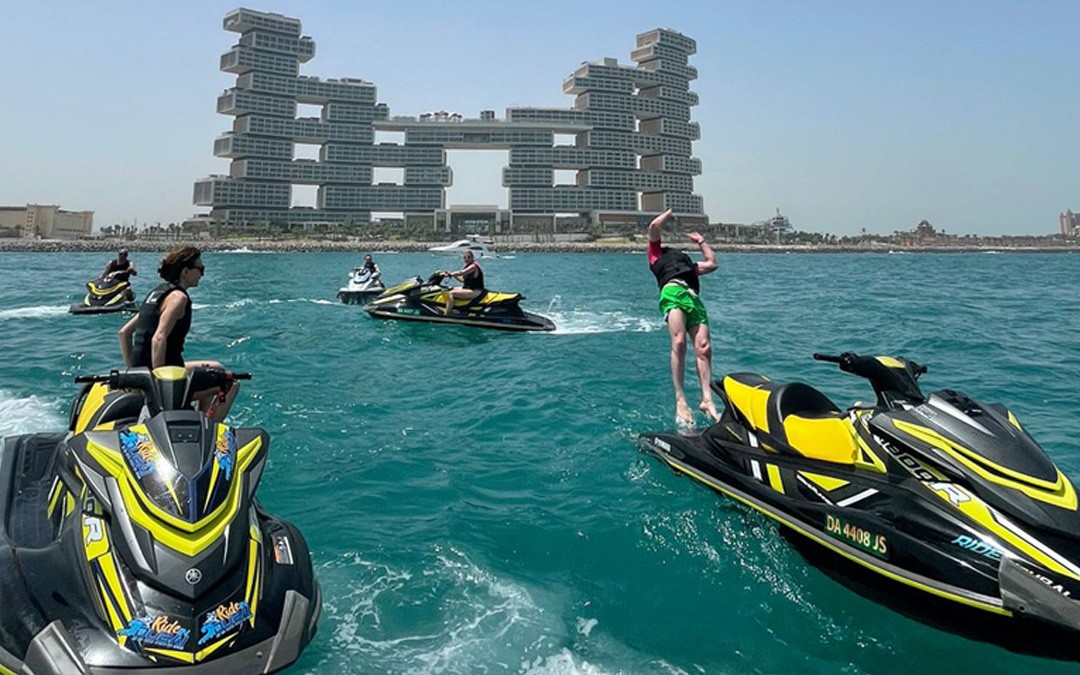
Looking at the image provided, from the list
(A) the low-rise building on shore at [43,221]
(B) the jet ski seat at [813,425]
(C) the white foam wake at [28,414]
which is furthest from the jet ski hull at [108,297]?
(A) the low-rise building on shore at [43,221]

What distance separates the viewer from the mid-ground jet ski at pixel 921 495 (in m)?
2.82

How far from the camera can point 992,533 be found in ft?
9.68

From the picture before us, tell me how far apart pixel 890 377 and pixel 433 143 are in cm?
16643

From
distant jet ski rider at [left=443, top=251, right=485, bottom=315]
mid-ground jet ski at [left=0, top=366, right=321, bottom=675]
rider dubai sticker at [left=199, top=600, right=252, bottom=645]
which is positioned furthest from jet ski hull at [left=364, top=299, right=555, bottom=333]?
rider dubai sticker at [left=199, top=600, right=252, bottom=645]

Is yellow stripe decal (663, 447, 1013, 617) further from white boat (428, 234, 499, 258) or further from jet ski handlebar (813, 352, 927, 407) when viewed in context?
white boat (428, 234, 499, 258)

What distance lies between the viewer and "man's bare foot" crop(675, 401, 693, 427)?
678 cm

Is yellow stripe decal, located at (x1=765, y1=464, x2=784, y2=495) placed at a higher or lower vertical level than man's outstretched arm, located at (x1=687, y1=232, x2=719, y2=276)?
lower

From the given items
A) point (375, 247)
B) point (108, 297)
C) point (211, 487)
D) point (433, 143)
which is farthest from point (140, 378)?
point (433, 143)

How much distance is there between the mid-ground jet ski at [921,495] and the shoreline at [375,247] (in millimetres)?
61225

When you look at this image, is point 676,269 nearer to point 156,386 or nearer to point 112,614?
point 156,386

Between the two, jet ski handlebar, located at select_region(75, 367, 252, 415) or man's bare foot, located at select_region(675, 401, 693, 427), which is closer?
jet ski handlebar, located at select_region(75, 367, 252, 415)

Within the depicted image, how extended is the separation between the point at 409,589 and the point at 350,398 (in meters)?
4.71

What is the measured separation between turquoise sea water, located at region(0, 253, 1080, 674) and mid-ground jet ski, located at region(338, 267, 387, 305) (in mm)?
6104

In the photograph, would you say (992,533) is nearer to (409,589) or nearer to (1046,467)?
(1046,467)
